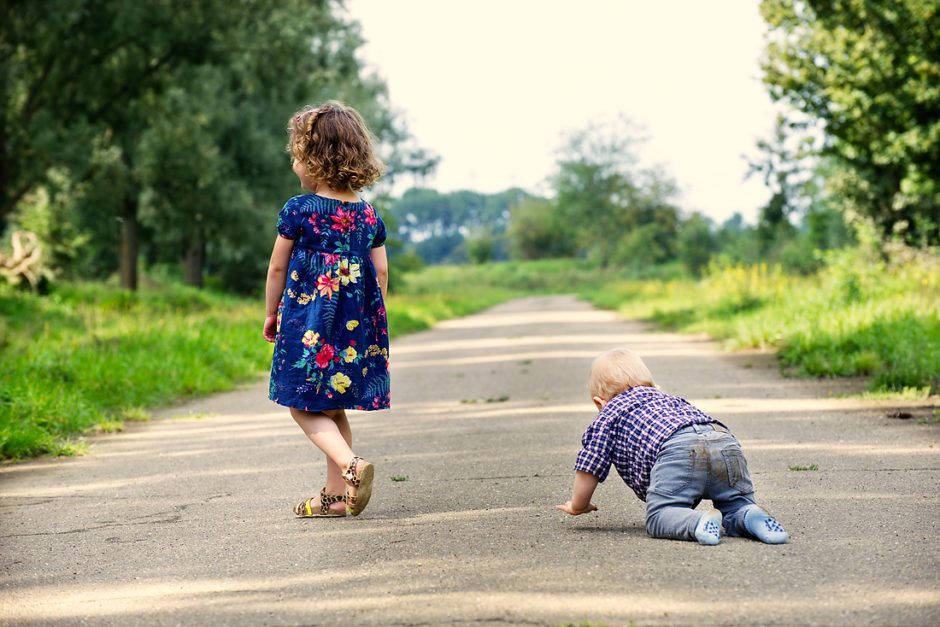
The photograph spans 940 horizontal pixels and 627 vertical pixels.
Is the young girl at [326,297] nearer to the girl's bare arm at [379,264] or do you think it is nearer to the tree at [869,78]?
the girl's bare arm at [379,264]

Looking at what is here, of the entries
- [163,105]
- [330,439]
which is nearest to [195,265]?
[163,105]

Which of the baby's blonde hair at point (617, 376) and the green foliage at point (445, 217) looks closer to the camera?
the baby's blonde hair at point (617, 376)

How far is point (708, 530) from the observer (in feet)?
11.5

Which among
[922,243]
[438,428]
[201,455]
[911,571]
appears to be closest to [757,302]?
[922,243]

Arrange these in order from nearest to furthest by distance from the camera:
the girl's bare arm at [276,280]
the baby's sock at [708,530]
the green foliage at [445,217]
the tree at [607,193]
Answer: the baby's sock at [708,530] → the girl's bare arm at [276,280] → the tree at [607,193] → the green foliage at [445,217]

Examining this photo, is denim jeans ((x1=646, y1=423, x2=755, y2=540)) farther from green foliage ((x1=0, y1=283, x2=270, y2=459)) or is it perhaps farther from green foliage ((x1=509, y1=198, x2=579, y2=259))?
green foliage ((x1=509, y1=198, x2=579, y2=259))

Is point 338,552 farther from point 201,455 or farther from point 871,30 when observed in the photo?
point 871,30

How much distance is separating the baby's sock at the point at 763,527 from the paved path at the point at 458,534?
0.05 meters

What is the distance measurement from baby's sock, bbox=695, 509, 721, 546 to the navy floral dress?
5.41 feet

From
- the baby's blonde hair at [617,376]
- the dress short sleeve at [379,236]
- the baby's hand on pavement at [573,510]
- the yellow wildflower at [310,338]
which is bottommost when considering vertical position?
the baby's hand on pavement at [573,510]

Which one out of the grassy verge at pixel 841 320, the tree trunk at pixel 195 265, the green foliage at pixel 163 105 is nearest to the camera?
the grassy verge at pixel 841 320

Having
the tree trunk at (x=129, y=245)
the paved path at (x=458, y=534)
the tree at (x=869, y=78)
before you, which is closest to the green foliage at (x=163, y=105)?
the tree trunk at (x=129, y=245)

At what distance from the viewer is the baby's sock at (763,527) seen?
3494mm

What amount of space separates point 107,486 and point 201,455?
95 cm
